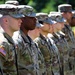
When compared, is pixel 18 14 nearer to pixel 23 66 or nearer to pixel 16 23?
pixel 16 23

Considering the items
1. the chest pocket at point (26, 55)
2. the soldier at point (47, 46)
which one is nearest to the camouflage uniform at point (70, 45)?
the soldier at point (47, 46)

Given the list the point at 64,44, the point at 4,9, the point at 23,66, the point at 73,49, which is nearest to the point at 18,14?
the point at 4,9

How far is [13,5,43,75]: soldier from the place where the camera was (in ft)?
18.0

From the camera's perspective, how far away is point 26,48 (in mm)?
5594

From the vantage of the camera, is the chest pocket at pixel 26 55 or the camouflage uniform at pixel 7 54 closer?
the camouflage uniform at pixel 7 54

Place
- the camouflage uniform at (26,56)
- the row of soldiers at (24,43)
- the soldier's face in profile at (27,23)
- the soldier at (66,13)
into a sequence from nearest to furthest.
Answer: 1. the row of soldiers at (24,43)
2. the camouflage uniform at (26,56)
3. the soldier's face in profile at (27,23)
4. the soldier at (66,13)

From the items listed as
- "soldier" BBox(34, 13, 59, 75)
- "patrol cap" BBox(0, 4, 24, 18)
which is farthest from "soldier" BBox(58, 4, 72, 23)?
"patrol cap" BBox(0, 4, 24, 18)

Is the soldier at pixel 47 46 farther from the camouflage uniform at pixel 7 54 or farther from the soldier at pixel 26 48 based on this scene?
the camouflage uniform at pixel 7 54

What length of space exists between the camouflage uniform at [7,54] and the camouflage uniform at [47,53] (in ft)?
7.60

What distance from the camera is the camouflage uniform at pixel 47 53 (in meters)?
7.47

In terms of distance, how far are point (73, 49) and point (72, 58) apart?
0.23 meters

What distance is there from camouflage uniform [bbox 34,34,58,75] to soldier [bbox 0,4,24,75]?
6.90ft

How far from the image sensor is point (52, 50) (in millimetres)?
8031

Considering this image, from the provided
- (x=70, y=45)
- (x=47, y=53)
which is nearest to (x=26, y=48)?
(x=47, y=53)
